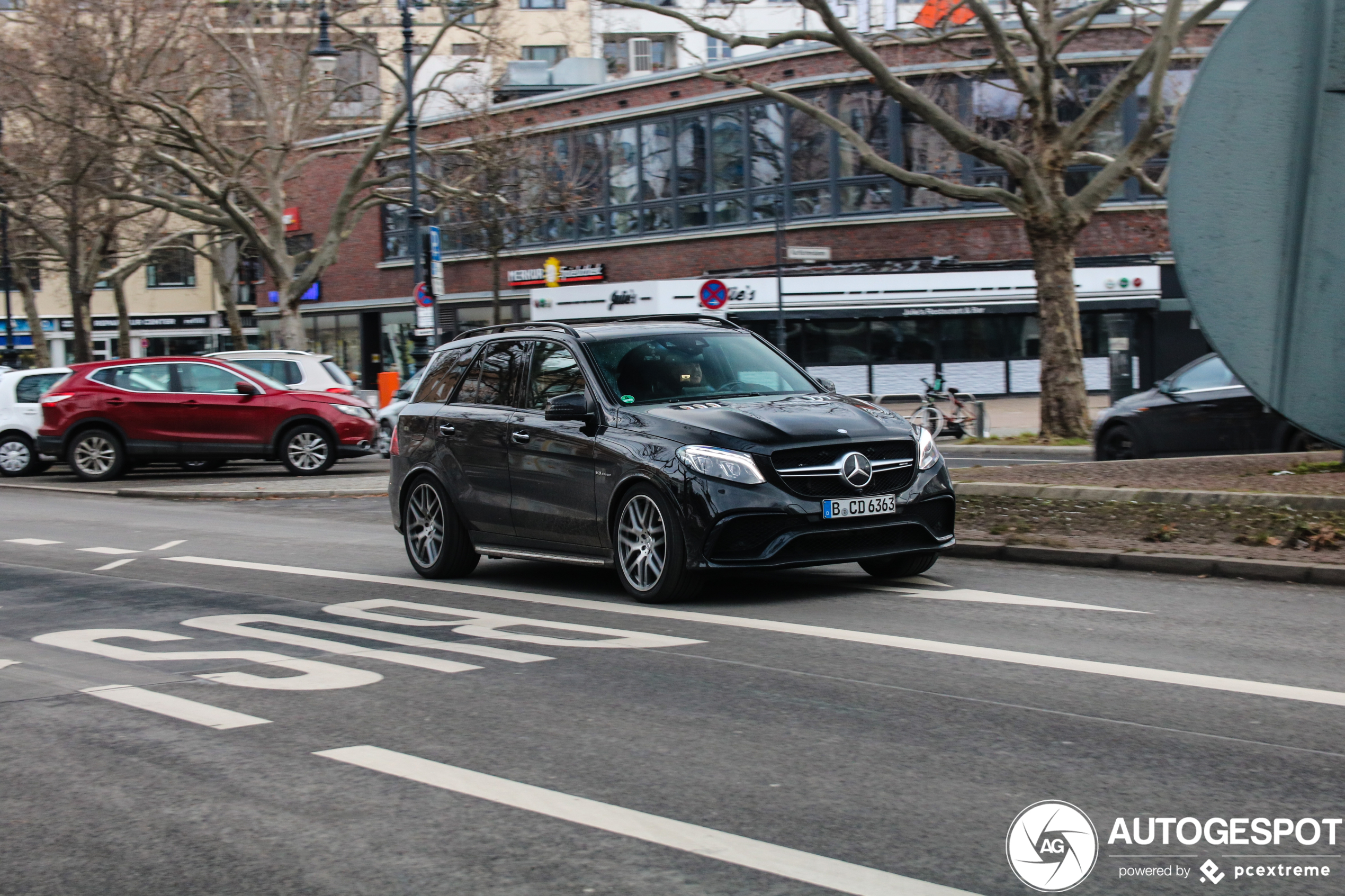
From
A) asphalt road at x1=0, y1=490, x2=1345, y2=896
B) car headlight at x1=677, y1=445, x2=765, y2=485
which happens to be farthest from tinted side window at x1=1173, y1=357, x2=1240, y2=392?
car headlight at x1=677, y1=445, x2=765, y2=485

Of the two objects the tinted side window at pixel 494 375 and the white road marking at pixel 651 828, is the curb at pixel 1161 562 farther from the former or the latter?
the white road marking at pixel 651 828

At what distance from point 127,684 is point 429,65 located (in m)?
67.9

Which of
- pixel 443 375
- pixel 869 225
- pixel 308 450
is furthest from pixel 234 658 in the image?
pixel 869 225

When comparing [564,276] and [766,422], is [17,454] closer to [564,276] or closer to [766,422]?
[766,422]

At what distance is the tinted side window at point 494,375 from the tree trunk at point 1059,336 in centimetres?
1187

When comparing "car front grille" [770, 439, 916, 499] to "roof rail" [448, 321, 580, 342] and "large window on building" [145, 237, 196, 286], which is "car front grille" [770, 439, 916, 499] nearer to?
"roof rail" [448, 321, 580, 342]

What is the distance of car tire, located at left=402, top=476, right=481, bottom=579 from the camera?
35.3 ft

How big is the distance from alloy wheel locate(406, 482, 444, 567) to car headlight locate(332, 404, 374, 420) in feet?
41.6

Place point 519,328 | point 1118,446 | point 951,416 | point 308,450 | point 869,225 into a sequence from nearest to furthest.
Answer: point 519,328 < point 1118,446 < point 308,450 < point 951,416 < point 869,225

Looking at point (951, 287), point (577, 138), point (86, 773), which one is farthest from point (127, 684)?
point (577, 138)

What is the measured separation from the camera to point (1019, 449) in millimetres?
23094

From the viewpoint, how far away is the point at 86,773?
17.7ft

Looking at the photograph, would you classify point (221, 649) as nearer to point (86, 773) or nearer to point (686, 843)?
point (86, 773)

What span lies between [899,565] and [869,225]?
110ft
